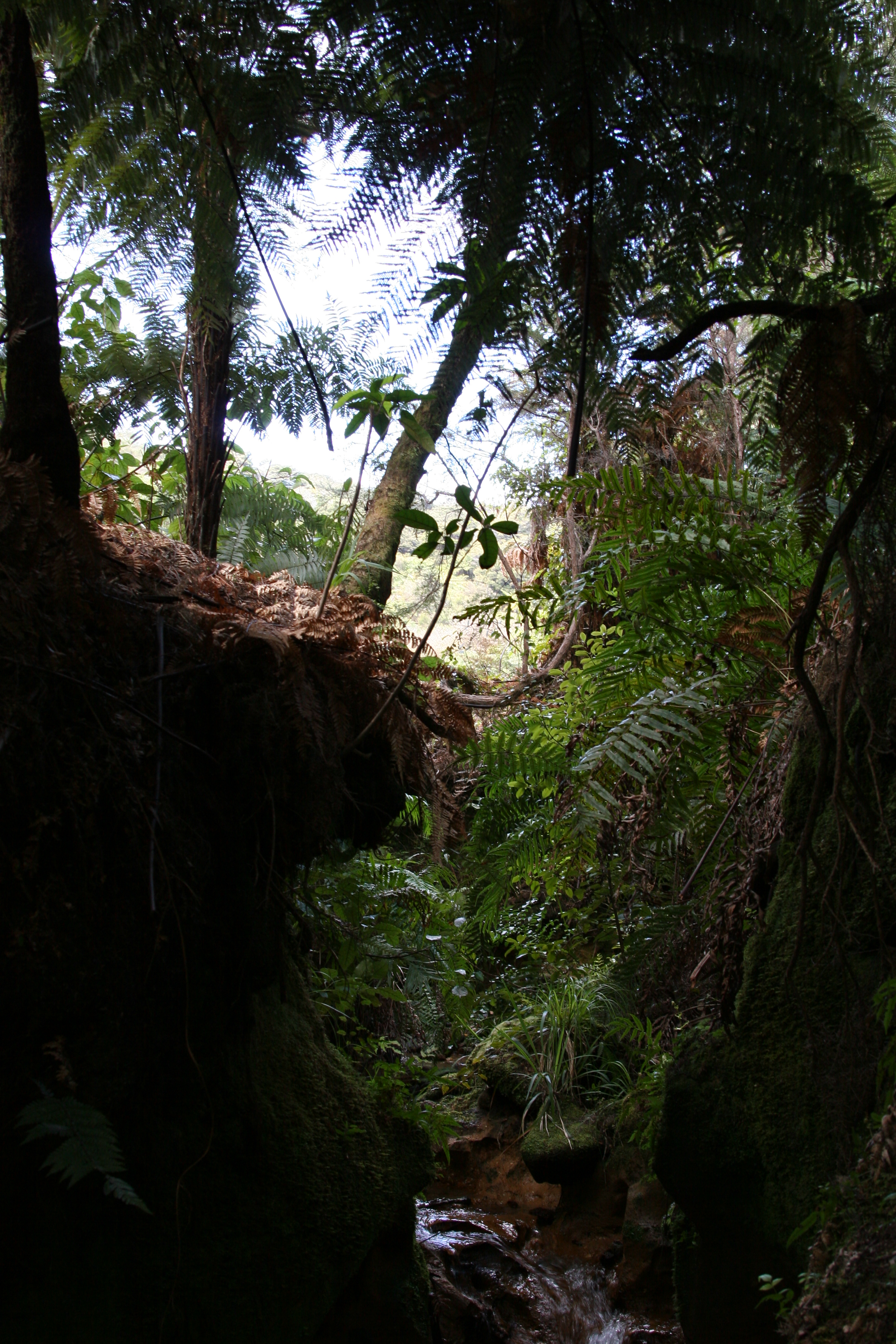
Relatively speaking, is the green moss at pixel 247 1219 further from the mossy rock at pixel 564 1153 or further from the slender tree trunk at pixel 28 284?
the mossy rock at pixel 564 1153

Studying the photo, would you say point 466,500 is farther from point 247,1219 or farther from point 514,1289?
point 514,1289

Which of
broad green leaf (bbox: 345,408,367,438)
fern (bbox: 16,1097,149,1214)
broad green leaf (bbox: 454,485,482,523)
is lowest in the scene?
fern (bbox: 16,1097,149,1214)

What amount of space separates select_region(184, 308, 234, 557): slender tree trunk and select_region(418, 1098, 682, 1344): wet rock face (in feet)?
9.02

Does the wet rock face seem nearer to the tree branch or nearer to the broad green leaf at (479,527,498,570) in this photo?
the broad green leaf at (479,527,498,570)

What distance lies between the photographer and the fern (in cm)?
153

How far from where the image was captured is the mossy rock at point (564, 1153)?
4297mm

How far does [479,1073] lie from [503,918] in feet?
3.68

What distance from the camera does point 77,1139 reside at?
5.17 feet

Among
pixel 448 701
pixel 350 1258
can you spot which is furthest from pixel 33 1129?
pixel 448 701

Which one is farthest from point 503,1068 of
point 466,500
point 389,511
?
point 466,500

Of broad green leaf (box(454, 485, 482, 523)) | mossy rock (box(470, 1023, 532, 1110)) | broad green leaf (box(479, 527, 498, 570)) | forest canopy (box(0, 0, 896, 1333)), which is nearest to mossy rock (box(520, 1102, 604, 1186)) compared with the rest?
forest canopy (box(0, 0, 896, 1333))

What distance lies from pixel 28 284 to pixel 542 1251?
4.22 meters

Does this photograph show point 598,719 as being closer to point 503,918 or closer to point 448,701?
point 448,701

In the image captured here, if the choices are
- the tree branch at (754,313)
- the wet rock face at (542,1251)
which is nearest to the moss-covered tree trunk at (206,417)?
the tree branch at (754,313)
